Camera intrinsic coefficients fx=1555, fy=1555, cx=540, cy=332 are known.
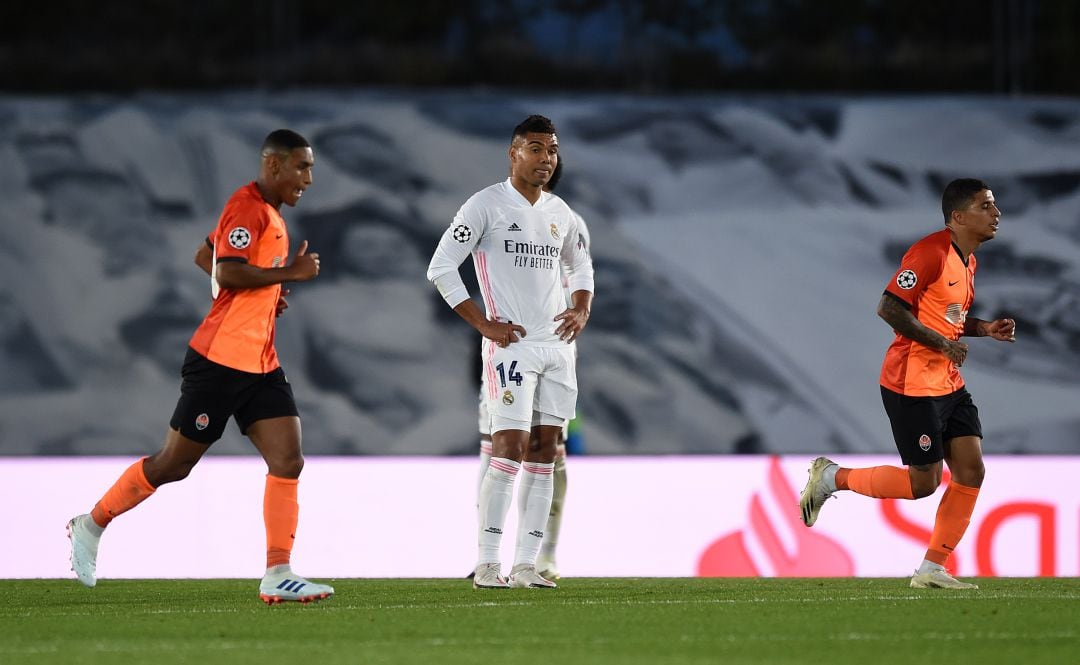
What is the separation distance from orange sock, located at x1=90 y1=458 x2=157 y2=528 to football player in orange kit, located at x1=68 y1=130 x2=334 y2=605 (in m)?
0.15

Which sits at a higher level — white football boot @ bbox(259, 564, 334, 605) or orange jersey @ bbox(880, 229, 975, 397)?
orange jersey @ bbox(880, 229, 975, 397)

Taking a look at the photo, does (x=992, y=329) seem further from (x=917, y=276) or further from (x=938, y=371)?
(x=917, y=276)

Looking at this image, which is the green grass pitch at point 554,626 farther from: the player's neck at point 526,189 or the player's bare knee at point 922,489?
the player's neck at point 526,189

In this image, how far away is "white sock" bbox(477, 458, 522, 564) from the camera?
21.0 ft

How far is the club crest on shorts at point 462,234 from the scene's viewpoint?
6.48 meters

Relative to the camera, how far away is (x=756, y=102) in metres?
18.4

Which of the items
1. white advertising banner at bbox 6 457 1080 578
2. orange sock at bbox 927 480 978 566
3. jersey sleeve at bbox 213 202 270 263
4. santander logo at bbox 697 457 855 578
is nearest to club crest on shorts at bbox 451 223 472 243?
jersey sleeve at bbox 213 202 270 263

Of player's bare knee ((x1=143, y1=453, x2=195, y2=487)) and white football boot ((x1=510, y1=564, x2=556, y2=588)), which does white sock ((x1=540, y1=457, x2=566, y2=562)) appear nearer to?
white football boot ((x1=510, y1=564, x2=556, y2=588))

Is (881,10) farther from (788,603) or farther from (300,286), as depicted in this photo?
(788,603)

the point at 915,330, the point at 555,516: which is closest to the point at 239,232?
the point at 555,516

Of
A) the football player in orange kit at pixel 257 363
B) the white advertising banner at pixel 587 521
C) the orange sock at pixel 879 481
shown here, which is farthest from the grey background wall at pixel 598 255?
the football player in orange kit at pixel 257 363

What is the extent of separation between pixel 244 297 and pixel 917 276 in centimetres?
286

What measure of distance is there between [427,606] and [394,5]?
1429 cm

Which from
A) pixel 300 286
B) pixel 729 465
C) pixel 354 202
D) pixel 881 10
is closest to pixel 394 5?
pixel 354 202
